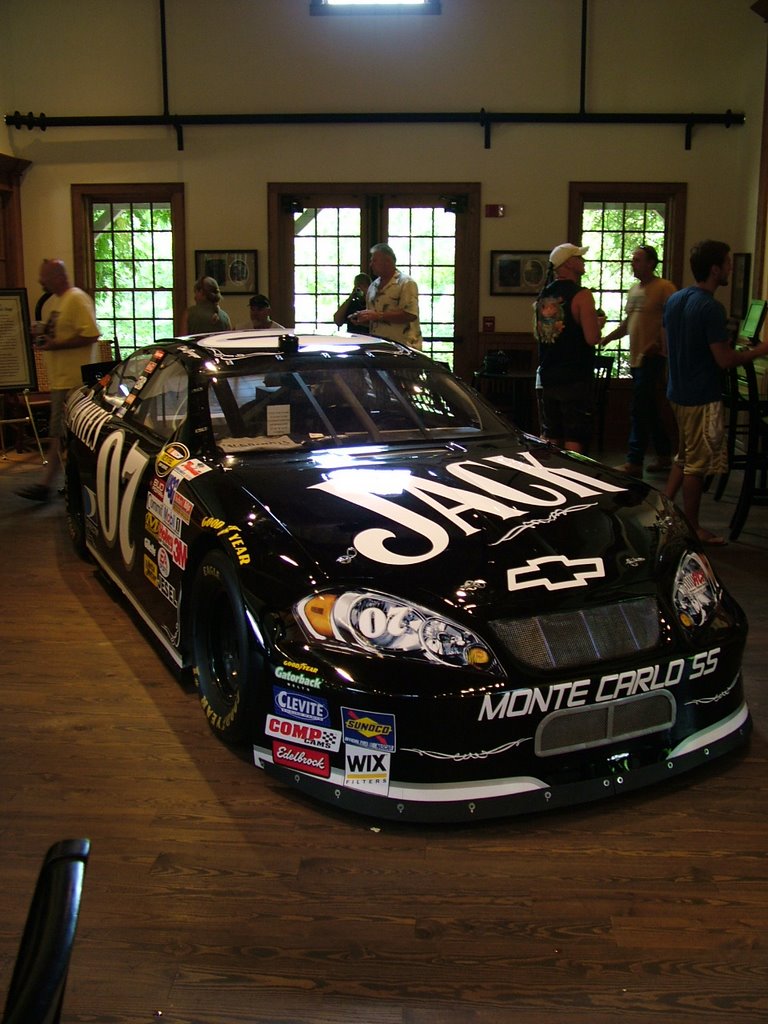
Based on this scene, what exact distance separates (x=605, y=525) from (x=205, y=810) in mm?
1356

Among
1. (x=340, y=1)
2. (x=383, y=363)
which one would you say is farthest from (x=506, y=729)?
(x=340, y=1)

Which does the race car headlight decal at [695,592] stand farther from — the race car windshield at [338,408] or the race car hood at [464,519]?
the race car windshield at [338,408]

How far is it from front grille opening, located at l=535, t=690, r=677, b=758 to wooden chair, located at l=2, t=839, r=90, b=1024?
163 cm

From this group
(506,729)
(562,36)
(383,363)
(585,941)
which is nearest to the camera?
(585,941)

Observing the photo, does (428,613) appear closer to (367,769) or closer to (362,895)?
(367,769)

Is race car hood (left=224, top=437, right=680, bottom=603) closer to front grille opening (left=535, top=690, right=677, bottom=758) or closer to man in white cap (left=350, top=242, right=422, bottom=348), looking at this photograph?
front grille opening (left=535, top=690, right=677, bottom=758)

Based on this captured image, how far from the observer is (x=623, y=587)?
276 cm

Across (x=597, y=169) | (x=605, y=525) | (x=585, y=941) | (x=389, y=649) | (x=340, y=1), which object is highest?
(x=340, y=1)

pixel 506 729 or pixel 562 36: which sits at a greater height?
pixel 562 36

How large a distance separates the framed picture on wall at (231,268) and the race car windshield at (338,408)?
6642 millimetres

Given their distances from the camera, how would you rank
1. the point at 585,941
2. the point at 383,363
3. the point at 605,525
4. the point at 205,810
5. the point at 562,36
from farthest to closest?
the point at 562,36
the point at 383,363
the point at 605,525
the point at 205,810
the point at 585,941

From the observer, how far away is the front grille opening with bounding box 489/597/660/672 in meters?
2.56

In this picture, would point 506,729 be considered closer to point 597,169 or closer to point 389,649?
point 389,649

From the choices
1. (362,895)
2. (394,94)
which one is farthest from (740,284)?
(362,895)
